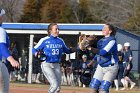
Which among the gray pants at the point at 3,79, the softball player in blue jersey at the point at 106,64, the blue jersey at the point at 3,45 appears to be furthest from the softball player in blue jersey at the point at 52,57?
the blue jersey at the point at 3,45

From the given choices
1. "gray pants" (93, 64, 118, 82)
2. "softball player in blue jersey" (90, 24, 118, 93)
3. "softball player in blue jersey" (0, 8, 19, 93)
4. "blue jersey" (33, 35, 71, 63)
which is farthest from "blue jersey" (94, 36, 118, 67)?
"softball player in blue jersey" (0, 8, 19, 93)

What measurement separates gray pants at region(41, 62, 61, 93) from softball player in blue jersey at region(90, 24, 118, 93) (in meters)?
0.97

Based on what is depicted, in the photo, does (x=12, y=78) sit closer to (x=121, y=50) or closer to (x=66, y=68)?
(x=66, y=68)

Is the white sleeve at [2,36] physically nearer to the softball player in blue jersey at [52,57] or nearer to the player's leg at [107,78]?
the player's leg at [107,78]

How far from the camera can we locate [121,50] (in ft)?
74.5

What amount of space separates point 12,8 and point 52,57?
4272 centimetres

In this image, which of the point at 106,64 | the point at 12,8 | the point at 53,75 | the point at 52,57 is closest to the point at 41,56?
the point at 52,57

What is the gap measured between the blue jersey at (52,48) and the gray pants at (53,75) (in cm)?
12

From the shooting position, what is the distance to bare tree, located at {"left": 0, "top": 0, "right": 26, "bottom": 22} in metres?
52.8

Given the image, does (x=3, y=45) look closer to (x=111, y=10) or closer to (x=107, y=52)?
(x=107, y=52)

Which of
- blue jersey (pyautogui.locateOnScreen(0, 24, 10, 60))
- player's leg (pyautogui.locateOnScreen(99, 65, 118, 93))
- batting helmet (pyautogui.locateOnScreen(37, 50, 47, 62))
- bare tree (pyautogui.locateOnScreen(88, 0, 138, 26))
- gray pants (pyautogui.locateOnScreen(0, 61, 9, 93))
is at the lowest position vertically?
player's leg (pyautogui.locateOnScreen(99, 65, 118, 93))

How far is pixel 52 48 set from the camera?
43.2ft

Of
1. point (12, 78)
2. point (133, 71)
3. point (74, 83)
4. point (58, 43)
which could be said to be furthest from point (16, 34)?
point (58, 43)

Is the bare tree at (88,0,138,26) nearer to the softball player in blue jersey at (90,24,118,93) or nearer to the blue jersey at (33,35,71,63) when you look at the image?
the blue jersey at (33,35,71,63)
